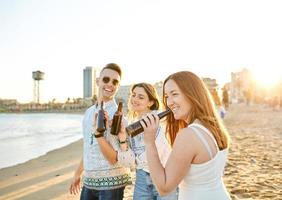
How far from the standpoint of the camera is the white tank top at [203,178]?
1.87m

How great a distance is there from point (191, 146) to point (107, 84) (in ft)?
4.31

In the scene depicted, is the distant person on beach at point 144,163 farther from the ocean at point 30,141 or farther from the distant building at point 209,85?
the ocean at point 30,141

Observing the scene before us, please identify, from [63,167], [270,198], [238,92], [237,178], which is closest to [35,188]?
[63,167]

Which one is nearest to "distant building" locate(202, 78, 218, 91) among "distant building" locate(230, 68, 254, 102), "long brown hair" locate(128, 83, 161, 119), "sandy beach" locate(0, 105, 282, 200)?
"long brown hair" locate(128, 83, 161, 119)

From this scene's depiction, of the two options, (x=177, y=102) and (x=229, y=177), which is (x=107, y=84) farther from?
(x=229, y=177)

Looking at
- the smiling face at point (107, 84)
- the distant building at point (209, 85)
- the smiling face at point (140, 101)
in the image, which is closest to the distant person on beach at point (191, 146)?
the distant building at point (209, 85)

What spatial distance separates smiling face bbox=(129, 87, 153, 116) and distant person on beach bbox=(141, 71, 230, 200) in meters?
1.11

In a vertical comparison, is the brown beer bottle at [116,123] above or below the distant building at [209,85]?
below

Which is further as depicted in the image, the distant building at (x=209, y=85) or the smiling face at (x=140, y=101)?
the smiling face at (x=140, y=101)

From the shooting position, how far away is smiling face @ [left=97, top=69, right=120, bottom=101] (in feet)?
9.71

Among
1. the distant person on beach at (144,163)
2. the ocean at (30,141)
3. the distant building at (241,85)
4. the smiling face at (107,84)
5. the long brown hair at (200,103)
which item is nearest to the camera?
the long brown hair at (200,103)

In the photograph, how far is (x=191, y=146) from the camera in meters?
1.82

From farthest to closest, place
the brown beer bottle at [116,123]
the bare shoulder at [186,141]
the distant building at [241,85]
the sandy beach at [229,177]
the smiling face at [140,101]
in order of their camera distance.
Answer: the distant building at [241,85] < the sandy beach at [229,177] < the smiling face at [140,101] < the brown beer bottle at [116,123] < the bare shoulder at [186,141]

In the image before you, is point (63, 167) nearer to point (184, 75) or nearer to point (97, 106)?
point (97, 106)
